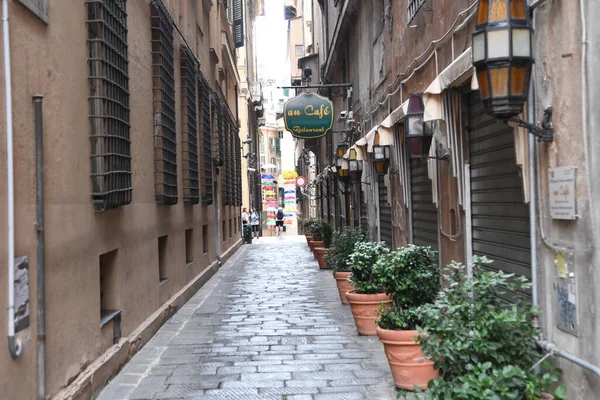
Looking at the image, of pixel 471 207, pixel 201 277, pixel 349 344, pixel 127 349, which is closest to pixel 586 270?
pixel 471 207

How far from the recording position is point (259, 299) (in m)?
12.6

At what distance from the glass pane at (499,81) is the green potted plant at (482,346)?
1.32 metres

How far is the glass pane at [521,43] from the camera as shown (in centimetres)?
447

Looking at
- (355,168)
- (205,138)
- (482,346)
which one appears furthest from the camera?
(205,138)

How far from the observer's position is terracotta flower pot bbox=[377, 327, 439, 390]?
5.96 m

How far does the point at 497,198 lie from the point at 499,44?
2234mm

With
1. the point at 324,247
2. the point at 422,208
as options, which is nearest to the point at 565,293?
the point at 422,208

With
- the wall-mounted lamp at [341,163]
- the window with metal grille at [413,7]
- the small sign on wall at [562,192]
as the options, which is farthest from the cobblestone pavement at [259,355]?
the window with metal grille at [413,7]

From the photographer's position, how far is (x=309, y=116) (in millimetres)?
16984

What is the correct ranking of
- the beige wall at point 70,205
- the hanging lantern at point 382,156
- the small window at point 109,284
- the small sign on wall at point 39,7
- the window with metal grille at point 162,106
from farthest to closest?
1. the hanging lantern at point 382,156
2. the window with metal grille at point 162,106
3. the small window at point 109,284
4. the small sign on wall at point 39,7
5. the beige wall at point 70,205

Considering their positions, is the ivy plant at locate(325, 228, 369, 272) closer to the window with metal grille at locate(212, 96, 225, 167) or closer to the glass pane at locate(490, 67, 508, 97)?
the window with metal grille at locate(212, 96, 225, 167)

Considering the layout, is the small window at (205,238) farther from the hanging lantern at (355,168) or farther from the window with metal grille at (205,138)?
the hanging lantern at (355,168)

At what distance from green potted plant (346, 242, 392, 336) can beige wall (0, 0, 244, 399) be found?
3.07m

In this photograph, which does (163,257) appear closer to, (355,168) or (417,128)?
(417,128)
